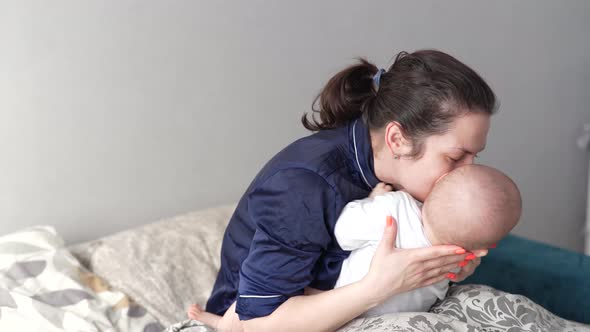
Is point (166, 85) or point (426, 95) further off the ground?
point (426, 95)

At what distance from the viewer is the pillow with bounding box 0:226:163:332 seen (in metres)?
1.76

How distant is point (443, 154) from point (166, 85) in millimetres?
1188

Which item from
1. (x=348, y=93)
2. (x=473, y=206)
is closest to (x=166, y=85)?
(x=348, y=93)

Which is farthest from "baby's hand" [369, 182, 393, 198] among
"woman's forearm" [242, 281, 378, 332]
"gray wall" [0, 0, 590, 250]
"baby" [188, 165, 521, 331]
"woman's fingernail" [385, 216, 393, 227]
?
"gray wall" [0, 0, 590, 250]

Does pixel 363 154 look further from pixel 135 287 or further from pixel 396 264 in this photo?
pixel 135 287

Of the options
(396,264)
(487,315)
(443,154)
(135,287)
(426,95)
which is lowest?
(135,287)

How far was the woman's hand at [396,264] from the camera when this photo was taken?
1390mm

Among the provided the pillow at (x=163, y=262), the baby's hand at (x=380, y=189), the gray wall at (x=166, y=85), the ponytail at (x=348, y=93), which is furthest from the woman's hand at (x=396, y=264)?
the gray wall at (x=166, y=85)

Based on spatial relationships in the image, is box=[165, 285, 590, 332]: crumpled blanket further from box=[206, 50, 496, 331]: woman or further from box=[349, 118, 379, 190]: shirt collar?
box=[349, 118, 379, 190]: shirt collar

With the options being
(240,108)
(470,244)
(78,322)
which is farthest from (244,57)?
(470,244)

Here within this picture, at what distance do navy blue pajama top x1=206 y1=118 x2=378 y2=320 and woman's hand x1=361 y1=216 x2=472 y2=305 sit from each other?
12 centimetres

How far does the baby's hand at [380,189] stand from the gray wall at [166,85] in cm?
105

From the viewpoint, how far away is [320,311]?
1442mm

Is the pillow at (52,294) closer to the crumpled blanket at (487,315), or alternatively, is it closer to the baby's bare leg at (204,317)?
the baby's bare leg at (204,317)
